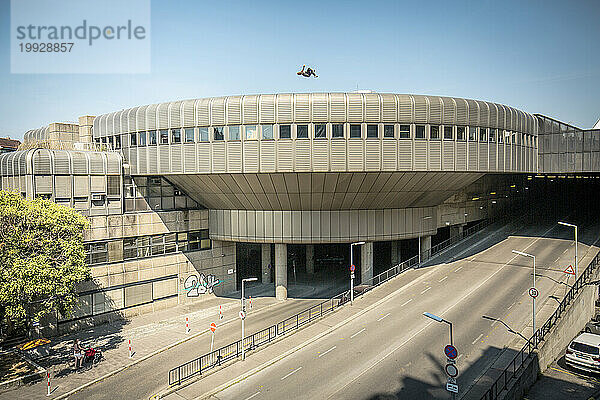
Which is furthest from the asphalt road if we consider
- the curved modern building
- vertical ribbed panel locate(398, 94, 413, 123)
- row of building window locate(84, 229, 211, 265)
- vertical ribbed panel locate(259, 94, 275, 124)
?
row of building window locate(84, 229, 211, 265)

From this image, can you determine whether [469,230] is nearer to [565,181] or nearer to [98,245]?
[565,181]

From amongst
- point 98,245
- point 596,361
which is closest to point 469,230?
point 596,361

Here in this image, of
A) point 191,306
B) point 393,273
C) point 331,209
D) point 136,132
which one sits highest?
point 136,132

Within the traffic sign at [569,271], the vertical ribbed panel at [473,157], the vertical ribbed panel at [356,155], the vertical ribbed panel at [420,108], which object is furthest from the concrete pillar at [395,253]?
the vertical ribbed panel at [420,108]

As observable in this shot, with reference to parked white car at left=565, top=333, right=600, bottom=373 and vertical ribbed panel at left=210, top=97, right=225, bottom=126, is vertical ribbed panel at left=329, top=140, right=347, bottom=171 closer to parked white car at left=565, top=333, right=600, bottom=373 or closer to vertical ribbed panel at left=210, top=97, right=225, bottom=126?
vertical ribbed panel at left=210, top=97, right=225, bottom=126

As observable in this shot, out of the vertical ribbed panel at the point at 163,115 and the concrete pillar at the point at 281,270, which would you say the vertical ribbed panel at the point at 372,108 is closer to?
the concrete pillar at the point at 281,270

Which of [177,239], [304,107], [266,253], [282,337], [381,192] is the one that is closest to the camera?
[282,337]
